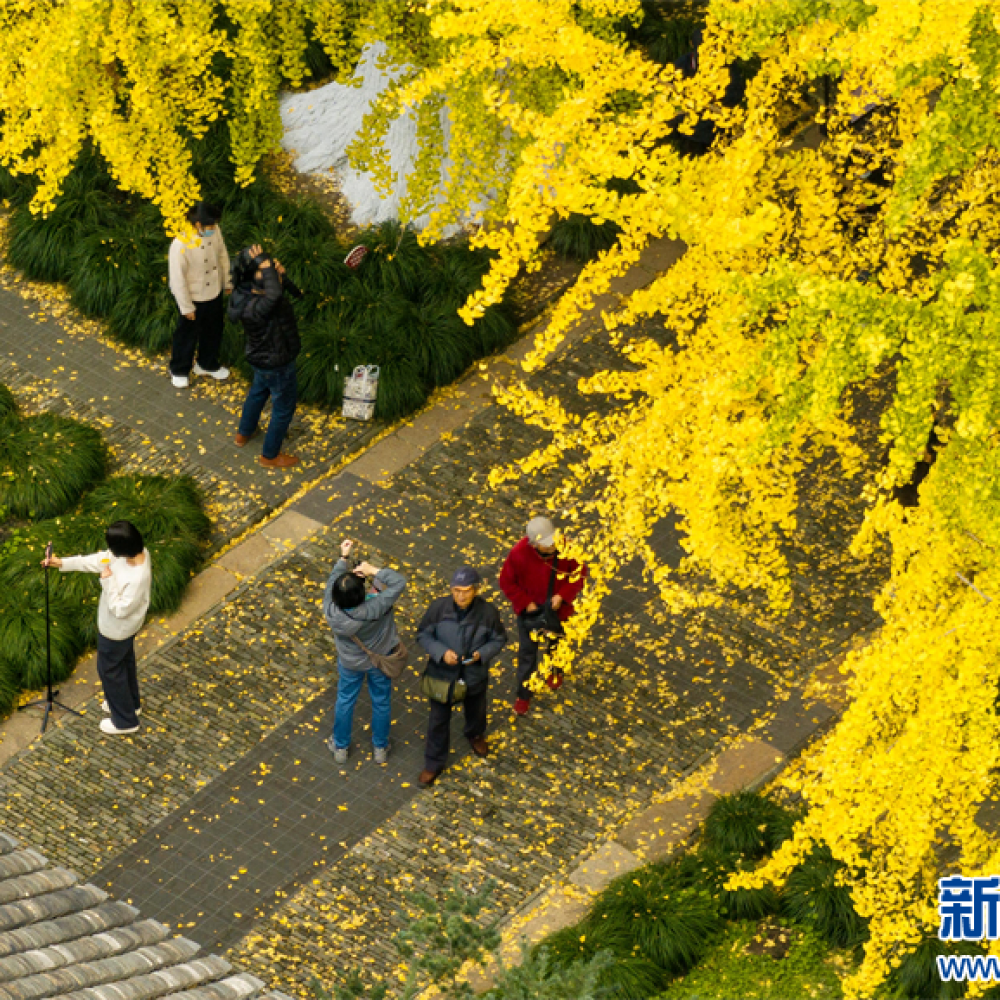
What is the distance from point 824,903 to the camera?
11203 millimetres

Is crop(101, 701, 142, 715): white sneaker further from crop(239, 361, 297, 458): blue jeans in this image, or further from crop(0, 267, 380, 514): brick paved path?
crop(239, 361, 297, 458): blue jeans

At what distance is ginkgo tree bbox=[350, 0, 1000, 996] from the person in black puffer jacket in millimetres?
2847

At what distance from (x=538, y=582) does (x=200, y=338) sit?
14.9 feet

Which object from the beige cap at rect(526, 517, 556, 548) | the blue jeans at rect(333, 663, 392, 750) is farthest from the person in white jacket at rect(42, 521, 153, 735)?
the beige cap at rect(526, 517, 556, 548)

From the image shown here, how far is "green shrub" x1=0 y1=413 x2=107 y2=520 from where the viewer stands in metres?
13.9

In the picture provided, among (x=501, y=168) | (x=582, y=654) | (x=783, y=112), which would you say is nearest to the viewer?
(x=582, y=654)

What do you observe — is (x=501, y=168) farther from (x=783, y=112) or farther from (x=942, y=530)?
(x=942, y=530)

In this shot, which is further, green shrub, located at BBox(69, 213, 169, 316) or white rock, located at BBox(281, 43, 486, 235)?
white rock, located at BBox(281, 43, 486, 235)

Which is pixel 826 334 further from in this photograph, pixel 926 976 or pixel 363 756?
pixel 363 756

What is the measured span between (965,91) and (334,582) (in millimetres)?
4907

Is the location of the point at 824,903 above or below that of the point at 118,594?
below

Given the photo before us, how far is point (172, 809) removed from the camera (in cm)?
1184

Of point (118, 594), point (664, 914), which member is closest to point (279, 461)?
point (118, 594)

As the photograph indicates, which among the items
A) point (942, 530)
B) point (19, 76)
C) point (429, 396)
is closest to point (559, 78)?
point (429, 396)
